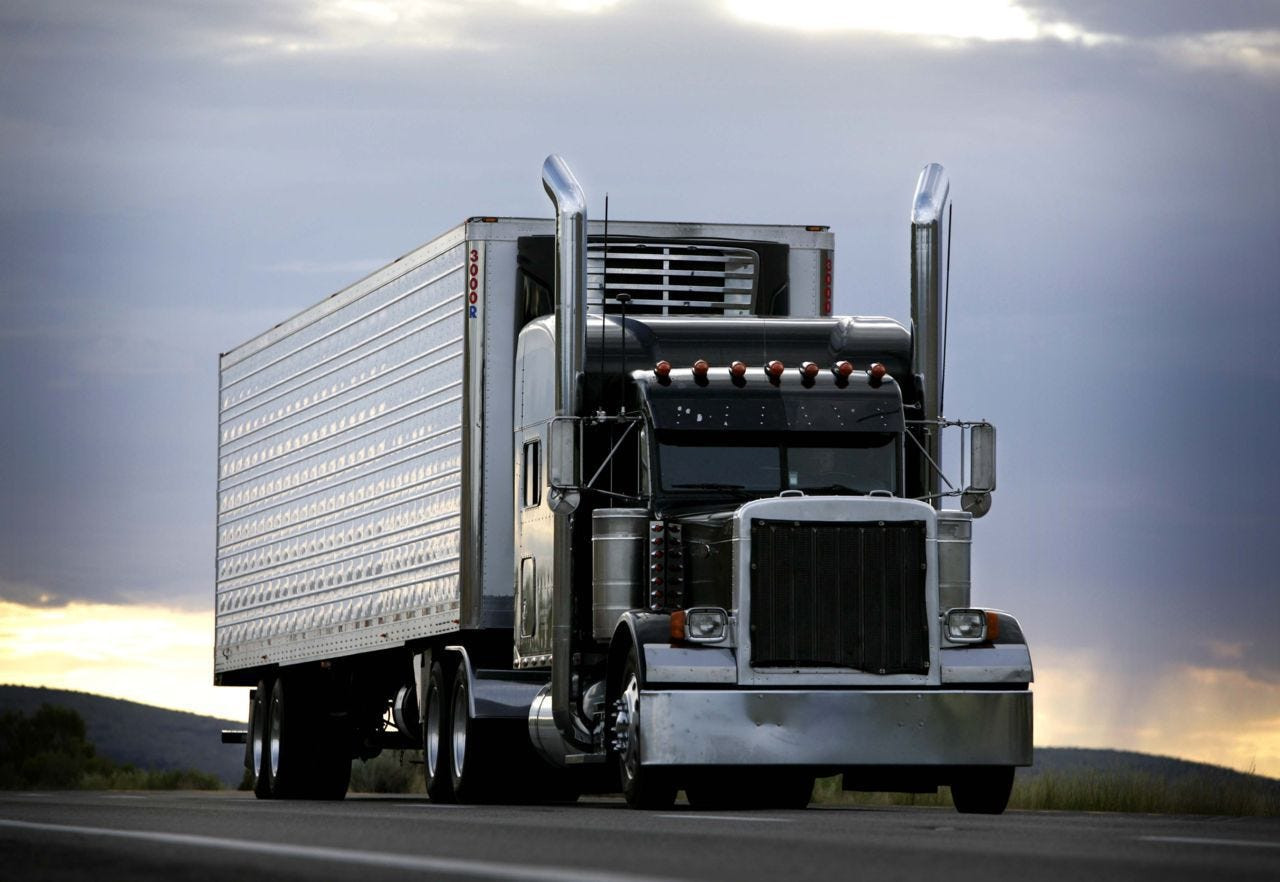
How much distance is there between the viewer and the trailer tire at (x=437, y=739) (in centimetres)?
2280

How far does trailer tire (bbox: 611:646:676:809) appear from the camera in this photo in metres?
17.9

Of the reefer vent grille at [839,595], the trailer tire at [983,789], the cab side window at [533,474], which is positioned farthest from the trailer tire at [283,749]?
the reefer vent grille at [839,595]

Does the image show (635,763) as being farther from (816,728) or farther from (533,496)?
(533,496)

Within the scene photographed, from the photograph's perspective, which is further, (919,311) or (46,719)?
(46,719)

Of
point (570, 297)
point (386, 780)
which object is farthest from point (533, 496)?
point (386, 780)

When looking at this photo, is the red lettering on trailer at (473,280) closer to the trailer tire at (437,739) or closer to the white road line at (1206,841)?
the trailer tire at (437,739)

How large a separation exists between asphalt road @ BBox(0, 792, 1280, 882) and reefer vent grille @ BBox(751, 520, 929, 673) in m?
1.32

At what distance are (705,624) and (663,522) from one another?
1217mm

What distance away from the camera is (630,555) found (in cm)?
1909

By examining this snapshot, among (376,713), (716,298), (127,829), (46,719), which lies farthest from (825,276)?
(46,719)

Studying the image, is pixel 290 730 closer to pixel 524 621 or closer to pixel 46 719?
pixel 524 621

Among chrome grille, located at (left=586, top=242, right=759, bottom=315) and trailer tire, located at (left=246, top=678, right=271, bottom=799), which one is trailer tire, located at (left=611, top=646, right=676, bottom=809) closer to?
chrome grille, located at (left=586, top=242, right=759, bottom=315)

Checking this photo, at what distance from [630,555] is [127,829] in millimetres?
5130

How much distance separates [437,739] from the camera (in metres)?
23.1
